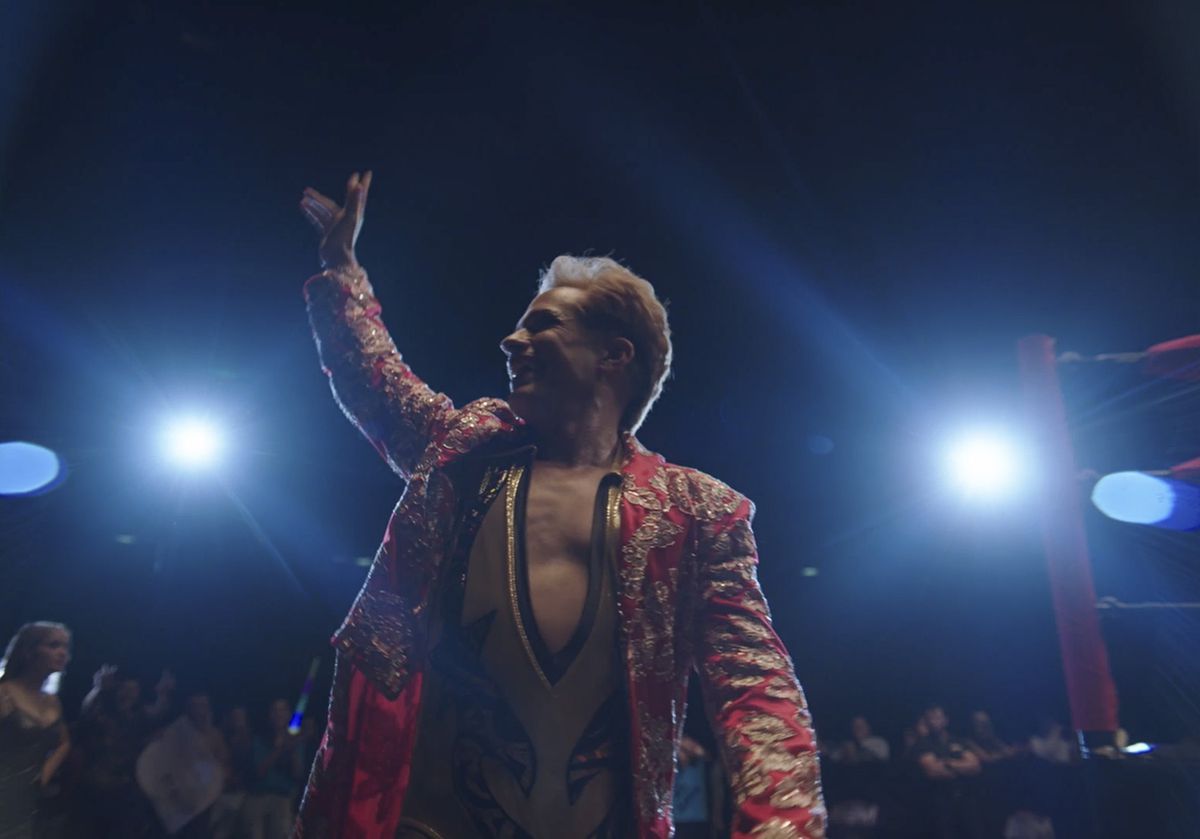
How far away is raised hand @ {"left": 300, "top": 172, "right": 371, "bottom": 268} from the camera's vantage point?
90.9 inches

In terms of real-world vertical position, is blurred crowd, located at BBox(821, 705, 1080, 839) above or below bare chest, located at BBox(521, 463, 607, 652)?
below

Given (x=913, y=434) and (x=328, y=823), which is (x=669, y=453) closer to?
(x=913, y=434)

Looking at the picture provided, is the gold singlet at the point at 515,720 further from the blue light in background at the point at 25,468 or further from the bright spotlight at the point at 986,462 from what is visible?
the blue light in background at the point at 25,468

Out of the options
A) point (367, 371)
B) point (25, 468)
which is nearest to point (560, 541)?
point (367, 371)

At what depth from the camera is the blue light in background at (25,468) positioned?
813 cm

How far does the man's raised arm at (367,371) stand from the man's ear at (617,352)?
0.47 meters

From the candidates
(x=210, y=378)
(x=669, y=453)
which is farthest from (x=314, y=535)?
(x=669, y=453)

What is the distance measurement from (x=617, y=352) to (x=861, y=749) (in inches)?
300

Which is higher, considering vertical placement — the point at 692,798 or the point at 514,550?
the point at 514,550

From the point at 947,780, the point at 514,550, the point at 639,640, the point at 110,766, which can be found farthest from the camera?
the point at 947,780

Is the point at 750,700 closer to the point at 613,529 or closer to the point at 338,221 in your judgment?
the point at 613,529

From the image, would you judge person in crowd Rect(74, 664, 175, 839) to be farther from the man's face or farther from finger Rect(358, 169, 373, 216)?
the man's face

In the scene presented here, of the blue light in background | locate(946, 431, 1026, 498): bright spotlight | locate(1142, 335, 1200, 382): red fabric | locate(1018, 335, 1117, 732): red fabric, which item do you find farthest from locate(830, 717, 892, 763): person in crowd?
the blue light in background

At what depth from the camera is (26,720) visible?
4.73 metres
